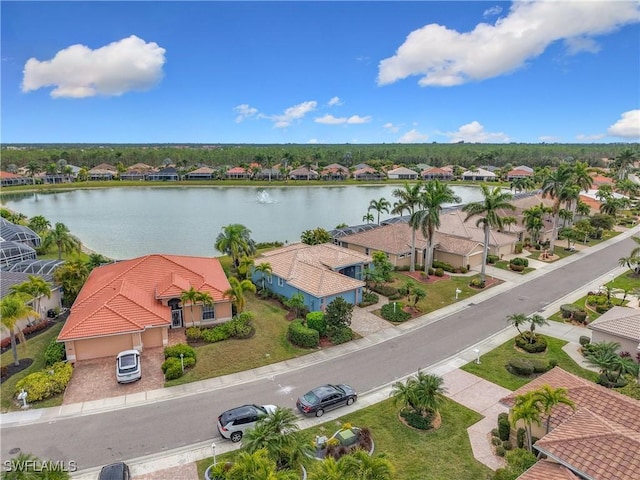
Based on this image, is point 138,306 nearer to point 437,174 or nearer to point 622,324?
point 622,324

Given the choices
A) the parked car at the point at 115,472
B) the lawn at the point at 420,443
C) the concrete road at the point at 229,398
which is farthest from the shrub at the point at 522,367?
the parked car at the point at 115,472

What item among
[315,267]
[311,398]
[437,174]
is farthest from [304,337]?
[437,174]

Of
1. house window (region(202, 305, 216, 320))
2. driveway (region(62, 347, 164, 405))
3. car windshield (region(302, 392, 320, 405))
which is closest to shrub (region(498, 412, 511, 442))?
car windshield (region(302, 392, 320, 405))

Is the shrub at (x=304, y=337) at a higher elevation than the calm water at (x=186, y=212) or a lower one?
lower

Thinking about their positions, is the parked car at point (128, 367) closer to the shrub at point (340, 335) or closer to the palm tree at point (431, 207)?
the shrub at point (340, 335)

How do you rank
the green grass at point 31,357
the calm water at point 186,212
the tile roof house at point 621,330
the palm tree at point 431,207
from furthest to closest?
the calm water at point 186,212, the palm tree at point 431,207, the tile roof house at point 621,330, the green grass at point 31,357

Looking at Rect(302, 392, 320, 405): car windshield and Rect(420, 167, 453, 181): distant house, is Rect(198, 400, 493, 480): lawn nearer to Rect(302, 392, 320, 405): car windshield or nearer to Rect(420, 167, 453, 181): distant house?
Rect(302, 392, 320, 405): car windshield

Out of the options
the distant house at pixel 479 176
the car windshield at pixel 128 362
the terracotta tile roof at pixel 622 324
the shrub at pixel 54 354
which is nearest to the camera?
the car windshield at pixel 128 362
